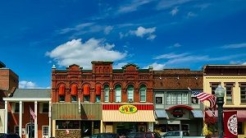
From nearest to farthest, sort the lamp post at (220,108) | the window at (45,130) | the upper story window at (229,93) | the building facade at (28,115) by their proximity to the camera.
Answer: the lamp post at (220,108), the upper story window at (229,93), the building facade at (28,115), the window at (45,130)

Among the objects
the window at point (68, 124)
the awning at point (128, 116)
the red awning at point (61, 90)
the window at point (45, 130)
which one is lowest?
the window at point (45, 130)

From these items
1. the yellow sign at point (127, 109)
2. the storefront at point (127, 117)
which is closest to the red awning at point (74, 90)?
the storefront at point (127, 117)

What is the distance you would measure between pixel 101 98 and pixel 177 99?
9.29 m

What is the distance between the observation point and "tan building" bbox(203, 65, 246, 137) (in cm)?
5616

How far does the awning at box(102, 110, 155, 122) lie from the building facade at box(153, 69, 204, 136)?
1092 mm

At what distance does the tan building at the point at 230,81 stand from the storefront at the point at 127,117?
7.39 m

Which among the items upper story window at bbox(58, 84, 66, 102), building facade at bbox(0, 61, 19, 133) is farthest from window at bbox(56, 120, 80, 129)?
building facade at bbox(0, 61, 19, 133)

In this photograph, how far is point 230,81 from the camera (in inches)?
2224

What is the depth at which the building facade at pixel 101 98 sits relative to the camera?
56.5 meters

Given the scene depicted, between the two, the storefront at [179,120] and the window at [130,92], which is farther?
the window at [130,92]

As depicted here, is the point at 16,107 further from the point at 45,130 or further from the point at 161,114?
the point at 161,114

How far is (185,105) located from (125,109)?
7.24m

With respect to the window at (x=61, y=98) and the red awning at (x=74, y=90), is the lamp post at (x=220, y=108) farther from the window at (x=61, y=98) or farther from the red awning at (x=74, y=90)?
the window at (x=61, y=98)

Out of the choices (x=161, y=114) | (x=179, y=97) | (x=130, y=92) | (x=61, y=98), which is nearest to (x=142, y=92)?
(x=130, y=92)
